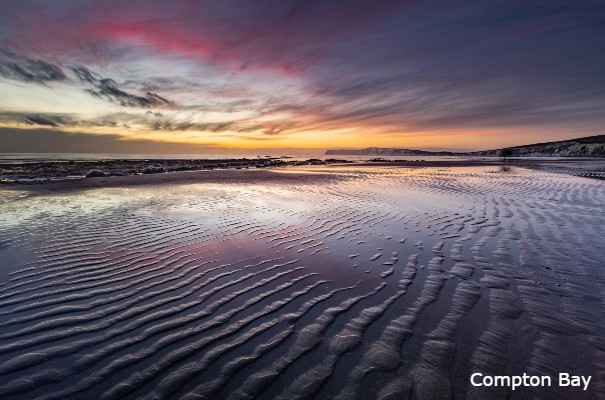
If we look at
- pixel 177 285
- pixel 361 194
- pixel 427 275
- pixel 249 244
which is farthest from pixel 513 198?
pixel 177 285

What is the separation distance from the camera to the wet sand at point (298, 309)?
119 inches

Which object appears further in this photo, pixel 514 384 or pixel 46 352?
pixel 46 352

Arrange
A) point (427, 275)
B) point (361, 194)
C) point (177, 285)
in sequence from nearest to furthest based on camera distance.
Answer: point (177, 285) < point (427, 275) < point (361, 194)

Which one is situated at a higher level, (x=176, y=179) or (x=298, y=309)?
(x=176, y=179)

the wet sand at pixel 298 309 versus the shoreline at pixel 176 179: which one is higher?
the shoreline at pixel 176 179

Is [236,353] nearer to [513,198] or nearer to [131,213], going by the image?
[131,213]

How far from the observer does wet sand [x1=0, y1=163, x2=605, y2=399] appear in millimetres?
3035

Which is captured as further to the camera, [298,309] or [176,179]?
[176,179]

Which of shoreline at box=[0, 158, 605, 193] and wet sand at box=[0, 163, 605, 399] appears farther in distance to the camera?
shoreline at box=[0, 158, 605, 193]

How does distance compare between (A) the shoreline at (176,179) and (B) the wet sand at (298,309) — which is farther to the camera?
(A) the shoreline at (176,179)

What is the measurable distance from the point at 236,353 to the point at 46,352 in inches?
87.6

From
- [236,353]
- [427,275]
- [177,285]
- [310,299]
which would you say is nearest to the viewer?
[236,353]

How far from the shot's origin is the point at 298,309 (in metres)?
4.44

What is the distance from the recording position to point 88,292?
16.1 feet
